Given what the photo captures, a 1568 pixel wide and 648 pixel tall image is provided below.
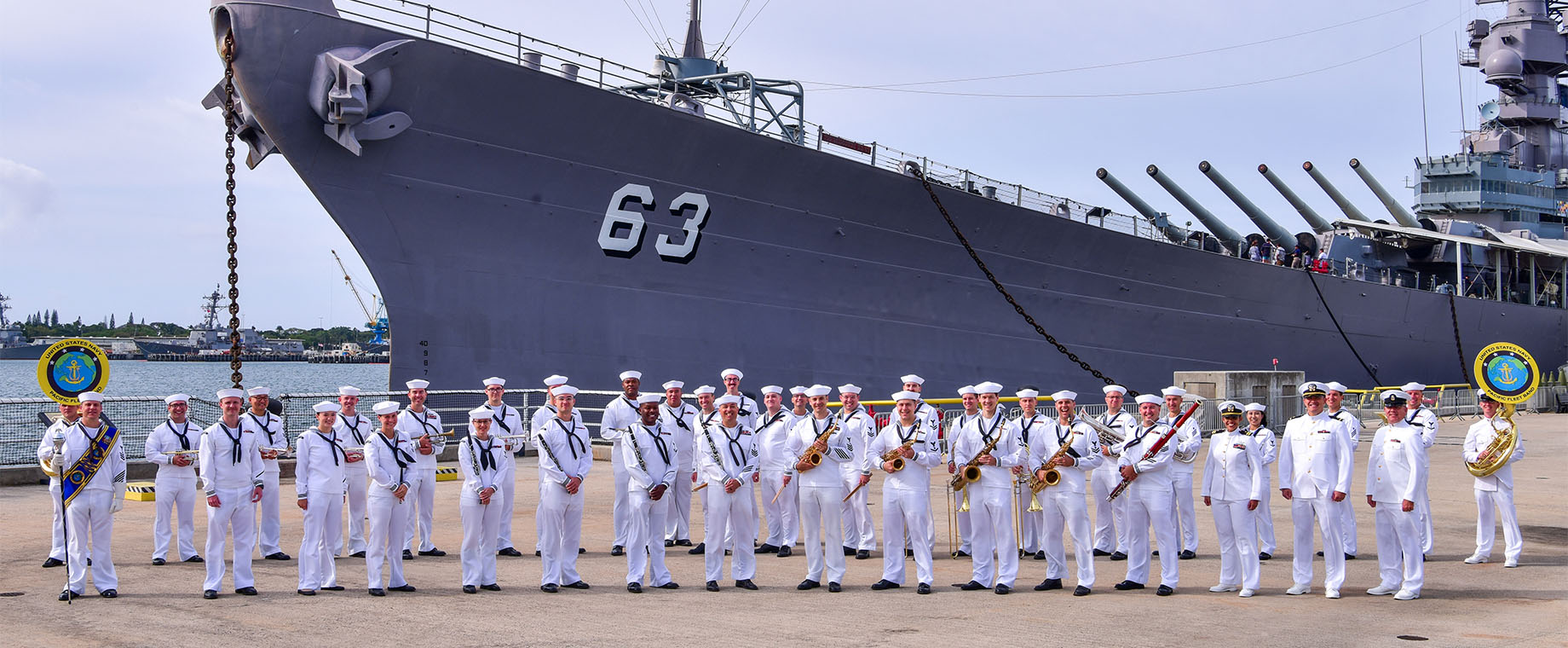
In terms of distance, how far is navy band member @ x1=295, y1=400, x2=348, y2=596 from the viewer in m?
7.67

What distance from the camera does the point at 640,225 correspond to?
645 inches

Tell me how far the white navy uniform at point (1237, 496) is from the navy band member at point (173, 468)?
672 cm

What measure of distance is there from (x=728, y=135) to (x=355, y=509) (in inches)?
359

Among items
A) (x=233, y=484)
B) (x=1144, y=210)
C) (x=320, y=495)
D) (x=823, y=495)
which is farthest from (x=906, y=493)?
A: (x=1144, y=210)

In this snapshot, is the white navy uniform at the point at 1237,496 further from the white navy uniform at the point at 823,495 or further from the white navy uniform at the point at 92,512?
the white navy uniform at the point at 92,512

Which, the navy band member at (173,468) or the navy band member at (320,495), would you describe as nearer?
the navy band member at (320,495)

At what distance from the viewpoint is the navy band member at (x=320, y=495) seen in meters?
7.67

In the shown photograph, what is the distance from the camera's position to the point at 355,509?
29.0 ft

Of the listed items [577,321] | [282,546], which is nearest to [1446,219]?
[577,321]

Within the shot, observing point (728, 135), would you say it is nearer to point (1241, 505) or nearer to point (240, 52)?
point (240, 52)

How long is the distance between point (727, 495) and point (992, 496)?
1700 millimetres

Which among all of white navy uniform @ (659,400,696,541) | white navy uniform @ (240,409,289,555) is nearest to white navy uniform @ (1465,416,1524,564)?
white navy uniform @ (659,400,696,541)

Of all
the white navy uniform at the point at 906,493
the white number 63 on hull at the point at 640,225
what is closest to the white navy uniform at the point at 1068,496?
the white navy uniform at the point at 906,493

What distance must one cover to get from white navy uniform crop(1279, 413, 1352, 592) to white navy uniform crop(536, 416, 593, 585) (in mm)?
4378
